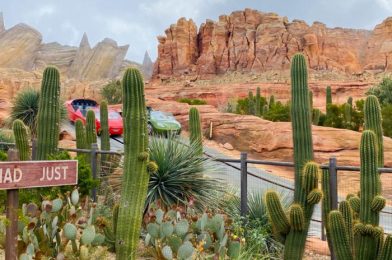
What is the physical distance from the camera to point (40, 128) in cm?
890

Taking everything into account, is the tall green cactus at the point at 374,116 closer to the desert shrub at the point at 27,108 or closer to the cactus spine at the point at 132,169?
the cactus spine at the point at 132,169

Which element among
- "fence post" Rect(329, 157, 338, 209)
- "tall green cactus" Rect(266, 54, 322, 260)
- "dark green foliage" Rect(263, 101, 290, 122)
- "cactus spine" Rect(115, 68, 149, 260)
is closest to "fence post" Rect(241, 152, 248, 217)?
"tall green cactus" Rect(266, 54, 322, 260)

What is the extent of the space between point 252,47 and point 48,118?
3135 inches

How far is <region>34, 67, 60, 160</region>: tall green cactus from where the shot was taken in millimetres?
8906

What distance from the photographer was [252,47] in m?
86.0

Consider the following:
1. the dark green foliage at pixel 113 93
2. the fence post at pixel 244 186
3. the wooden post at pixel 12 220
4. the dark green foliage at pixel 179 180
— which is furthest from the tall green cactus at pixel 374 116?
the dark green foliage at pixel 113 93

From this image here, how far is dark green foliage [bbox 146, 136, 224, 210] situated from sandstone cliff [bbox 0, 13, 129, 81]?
93466mm

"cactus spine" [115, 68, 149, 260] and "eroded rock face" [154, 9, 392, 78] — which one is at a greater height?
"eroded rock face" [154, 9, 392, 78]

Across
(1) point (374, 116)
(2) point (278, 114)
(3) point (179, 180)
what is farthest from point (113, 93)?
(1) point (374, 116)

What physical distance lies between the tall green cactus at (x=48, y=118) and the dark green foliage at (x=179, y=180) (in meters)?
2.05

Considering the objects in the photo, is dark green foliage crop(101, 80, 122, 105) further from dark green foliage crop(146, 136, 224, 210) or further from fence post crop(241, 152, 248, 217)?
fence post crop(241, 152, 248, 217)

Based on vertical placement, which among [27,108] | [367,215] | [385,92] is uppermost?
[385,92]

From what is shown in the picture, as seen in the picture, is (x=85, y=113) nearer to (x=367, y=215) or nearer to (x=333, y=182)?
(x=333, y=182)

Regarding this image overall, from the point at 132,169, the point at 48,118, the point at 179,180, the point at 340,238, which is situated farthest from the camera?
the point at 48,118
